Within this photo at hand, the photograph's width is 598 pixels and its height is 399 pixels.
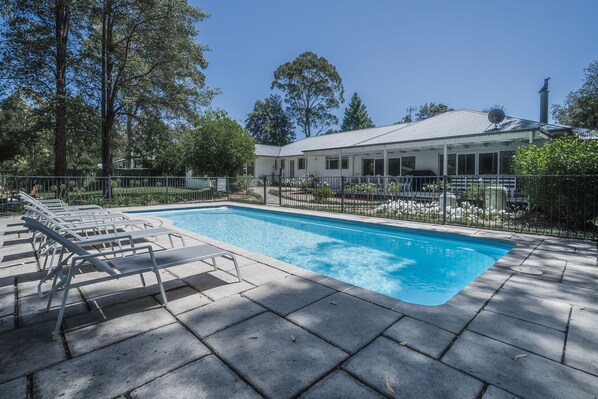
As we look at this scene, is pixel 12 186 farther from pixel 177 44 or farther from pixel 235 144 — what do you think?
pixel 235 144

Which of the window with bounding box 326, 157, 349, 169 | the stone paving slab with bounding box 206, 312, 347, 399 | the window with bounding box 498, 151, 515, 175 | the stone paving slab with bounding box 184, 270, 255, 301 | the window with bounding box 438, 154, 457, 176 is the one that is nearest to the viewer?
the stone paving slab with bounding box 206, 312, 347, 399

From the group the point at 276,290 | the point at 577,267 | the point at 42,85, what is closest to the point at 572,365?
the point at 276,290

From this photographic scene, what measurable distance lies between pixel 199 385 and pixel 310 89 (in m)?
42.5

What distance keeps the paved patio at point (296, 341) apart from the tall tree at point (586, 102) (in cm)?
3171

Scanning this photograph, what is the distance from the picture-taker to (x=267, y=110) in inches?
1719

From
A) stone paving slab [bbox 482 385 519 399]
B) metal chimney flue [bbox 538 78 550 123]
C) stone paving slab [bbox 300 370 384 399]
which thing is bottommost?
stone paving slab [bbox 482 385 519 399]

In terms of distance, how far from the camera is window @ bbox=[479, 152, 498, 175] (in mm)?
14367

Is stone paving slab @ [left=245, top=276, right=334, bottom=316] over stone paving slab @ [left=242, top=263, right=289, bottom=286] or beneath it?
beneath

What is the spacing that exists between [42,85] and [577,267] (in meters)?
17.5

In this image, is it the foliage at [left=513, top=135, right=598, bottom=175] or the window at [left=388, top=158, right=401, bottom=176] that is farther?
the window at [left=388, top=158, right=401, bottom=176]

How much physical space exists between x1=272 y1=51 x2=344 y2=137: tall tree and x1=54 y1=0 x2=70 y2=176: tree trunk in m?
30.4

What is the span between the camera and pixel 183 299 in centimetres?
298

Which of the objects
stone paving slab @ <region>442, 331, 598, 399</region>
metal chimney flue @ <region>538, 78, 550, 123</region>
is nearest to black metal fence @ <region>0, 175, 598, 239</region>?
stone paving slab @ <region>442, 331, 598, 399</region>

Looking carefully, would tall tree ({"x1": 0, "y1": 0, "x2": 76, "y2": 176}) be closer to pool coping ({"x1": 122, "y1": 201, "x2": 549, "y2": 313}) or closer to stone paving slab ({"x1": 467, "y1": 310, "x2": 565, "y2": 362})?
pool coping ({"x1": 122, "y1": 201, "x2": 549, "y2": 313})
